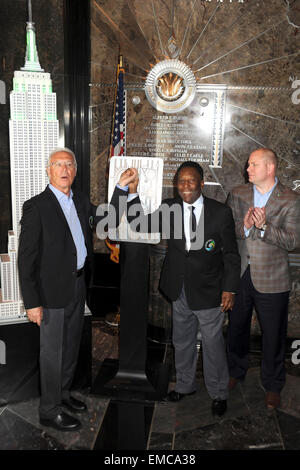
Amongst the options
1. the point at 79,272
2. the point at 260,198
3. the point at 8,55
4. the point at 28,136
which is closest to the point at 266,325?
the point at 260,198

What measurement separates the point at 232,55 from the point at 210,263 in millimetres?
2257

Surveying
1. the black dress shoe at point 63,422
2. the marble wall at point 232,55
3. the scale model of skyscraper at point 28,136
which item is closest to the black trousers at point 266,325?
the marble wall at point 232,55

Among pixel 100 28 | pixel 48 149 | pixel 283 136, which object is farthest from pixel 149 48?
pixel 48 149

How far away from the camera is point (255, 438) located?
8.25 ft

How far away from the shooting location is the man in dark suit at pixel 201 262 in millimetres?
2557

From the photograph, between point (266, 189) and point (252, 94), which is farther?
point (252, 94)

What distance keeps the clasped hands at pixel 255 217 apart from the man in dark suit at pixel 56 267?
88cm

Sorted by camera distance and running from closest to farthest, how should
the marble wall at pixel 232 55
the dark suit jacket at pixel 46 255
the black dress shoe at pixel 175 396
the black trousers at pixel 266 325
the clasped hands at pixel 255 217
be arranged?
the dark suit jacket at pixel 46 255 → the clasped hands at pixel 255 217 → the black trousers at pixel 266 325 → the black dress shoe at pixel 175 396 → the marble wall at pixel 232 55

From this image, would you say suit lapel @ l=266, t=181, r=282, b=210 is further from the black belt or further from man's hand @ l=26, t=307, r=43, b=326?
man's hand @ l=26, t=307, r=43, b=326

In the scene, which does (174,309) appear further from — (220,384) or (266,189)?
(266,189)

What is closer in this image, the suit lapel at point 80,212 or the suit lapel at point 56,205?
the suit lapel at point 56,205

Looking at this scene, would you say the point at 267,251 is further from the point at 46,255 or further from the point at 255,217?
the point at 46,255

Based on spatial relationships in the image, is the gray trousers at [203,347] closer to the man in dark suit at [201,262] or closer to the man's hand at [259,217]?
the man in dark suit at [201,262]

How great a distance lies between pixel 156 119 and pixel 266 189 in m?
1.72
